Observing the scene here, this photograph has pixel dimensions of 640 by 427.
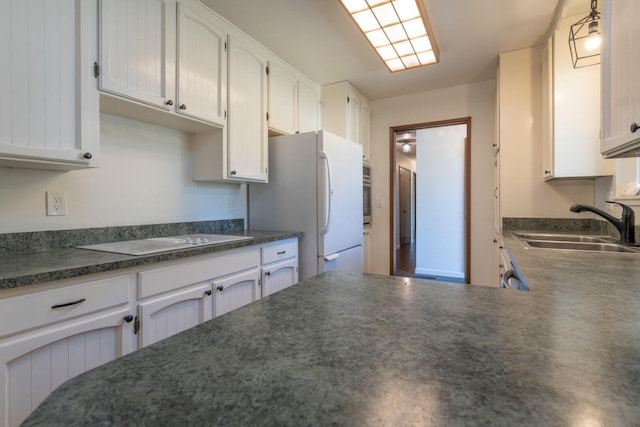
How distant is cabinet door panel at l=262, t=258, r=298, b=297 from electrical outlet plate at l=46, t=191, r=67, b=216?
115 centimetres

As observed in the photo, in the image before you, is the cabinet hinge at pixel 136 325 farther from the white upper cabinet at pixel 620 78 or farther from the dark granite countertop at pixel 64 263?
the white upper cabinet at pixel 620 78

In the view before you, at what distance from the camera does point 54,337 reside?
→ 1098 mm

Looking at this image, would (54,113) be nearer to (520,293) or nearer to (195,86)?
(195,86)

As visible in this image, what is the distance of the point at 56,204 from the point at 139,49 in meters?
0.90

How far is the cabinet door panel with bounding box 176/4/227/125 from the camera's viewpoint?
1.85 meters

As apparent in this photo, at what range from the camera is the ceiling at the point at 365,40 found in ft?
6.72

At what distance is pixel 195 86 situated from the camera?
1.93 m

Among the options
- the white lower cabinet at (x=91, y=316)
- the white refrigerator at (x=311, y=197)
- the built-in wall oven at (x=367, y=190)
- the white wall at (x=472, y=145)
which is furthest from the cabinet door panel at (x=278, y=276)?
the white wall at (x=472, y=145)

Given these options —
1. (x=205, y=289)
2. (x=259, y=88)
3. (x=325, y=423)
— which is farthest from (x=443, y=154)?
(x=325, y=423)

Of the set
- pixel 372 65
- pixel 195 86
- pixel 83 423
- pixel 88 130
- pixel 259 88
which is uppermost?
pixel 372 65

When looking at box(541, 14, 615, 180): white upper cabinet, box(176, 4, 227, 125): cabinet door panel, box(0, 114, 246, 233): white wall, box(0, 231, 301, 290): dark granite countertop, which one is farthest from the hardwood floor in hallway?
box(0, 231, 301, 290): dark granite countertop

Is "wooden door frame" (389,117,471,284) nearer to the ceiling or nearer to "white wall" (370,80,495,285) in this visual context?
"white wall" (370,80,495,285)

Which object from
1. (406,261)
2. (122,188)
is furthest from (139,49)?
(406,261)

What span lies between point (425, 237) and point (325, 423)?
4.38 m
